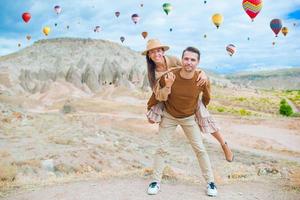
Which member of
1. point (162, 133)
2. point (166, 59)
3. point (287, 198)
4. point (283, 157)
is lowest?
point (283, 157)

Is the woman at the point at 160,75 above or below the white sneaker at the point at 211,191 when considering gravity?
above

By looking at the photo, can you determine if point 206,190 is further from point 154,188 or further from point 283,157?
point 283,157

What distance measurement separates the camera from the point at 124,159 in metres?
15.4

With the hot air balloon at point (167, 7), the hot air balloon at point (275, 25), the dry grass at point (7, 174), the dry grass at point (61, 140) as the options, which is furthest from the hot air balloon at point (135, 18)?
the dry grass at point (7, 174)

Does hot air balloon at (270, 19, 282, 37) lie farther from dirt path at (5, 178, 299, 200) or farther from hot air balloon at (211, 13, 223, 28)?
dirt path at (5, 178, 299, 200)

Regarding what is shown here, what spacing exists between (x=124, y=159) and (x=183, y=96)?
9.67 meters

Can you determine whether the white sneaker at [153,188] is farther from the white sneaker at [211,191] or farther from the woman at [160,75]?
the woman at [160,75]

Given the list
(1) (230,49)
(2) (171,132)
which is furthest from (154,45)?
(1) (230,49)

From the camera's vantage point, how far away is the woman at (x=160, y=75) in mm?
6104

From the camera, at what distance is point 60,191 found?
6727mm

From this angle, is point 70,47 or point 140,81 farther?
point 70,47

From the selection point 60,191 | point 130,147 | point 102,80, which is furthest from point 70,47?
point 60,191

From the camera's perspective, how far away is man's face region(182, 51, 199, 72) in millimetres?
5953

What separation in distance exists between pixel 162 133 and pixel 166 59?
1.16 m
